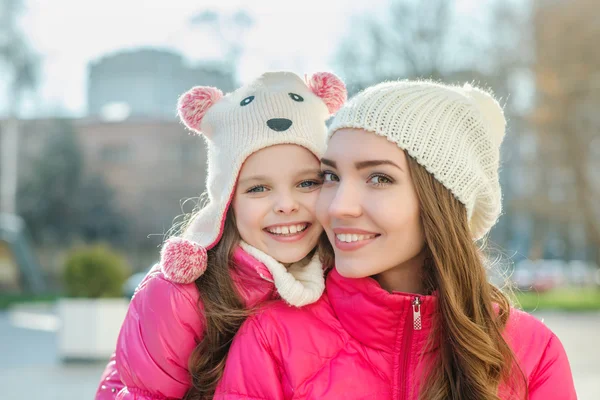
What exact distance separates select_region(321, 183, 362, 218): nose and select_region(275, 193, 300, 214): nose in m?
0.50

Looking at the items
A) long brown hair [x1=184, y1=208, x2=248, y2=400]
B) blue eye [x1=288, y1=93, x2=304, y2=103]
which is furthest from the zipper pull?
Answer: blue eye [x1=288, y1=93, x2=304, y2=103]

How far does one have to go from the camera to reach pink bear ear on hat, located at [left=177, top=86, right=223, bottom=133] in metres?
3.32

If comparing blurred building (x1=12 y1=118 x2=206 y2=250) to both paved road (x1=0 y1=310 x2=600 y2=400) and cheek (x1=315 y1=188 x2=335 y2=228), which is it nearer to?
paved road (x1=0 y1=310 x2=600 y2=400)

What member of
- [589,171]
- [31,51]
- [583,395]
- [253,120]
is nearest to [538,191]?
[589,171]

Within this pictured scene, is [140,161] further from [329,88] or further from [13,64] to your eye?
[329,88]

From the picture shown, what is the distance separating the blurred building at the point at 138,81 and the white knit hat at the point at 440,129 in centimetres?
2350

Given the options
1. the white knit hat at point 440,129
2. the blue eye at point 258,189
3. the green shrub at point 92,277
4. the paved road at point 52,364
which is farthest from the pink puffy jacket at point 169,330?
the green shrub at point 92,277

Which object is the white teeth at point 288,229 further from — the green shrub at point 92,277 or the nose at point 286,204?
the green shrub at point 92,277

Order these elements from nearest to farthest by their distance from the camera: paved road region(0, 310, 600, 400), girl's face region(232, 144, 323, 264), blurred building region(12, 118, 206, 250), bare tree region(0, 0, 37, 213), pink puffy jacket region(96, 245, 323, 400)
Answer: pink puffy jacket region(96, 245, 323, 400) → girl's face region(232, 144, 323, 264) → paved road region(0, 310, 600, 400) → bare tree region(0, 0, 37, 213) → blurred building region(12, 118, 206, 250)

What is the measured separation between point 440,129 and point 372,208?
1.16 ft

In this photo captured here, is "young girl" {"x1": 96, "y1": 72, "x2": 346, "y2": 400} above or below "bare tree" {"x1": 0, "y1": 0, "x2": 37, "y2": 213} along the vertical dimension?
below

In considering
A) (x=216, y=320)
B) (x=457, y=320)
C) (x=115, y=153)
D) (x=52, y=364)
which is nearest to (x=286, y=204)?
(x=216, y=320)

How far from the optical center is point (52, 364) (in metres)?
10.2

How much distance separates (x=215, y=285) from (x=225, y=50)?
70.2 ft
